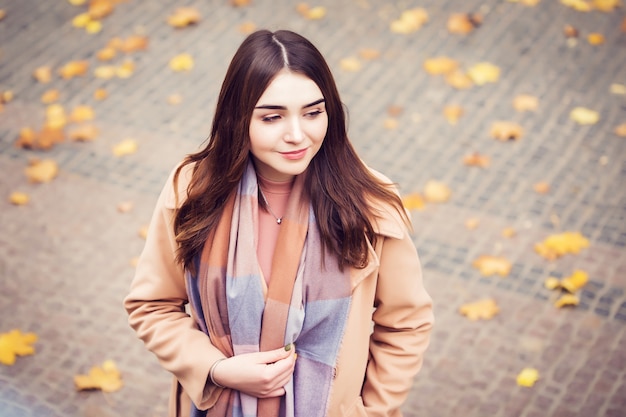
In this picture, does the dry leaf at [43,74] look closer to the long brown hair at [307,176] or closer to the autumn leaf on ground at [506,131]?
the autumn leaf on ground at [506,131]

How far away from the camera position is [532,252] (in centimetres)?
482

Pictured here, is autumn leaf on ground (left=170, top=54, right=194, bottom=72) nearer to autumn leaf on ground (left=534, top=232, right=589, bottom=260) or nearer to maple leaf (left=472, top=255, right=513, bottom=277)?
maple leaf (left=472, top=255, right=513, bottom=277)

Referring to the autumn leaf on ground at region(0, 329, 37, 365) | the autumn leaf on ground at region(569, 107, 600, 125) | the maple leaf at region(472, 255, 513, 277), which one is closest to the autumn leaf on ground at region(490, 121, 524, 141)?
the autumn leaf on ground at region(569, 107, 600, 125)

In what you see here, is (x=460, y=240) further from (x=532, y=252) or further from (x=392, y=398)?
(x=392, y=398)

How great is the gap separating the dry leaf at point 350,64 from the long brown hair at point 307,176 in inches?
153

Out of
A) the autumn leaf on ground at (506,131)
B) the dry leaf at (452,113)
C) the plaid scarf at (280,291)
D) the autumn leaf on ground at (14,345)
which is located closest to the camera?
the plaid scarf at (280,291)

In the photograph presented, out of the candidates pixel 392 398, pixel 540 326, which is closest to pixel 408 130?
pixel 540 326

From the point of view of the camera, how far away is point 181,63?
6.33 m

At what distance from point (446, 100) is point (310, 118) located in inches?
152

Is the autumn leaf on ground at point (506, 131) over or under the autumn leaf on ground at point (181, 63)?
under

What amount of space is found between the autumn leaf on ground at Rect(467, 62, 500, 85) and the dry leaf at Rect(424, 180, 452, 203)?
1.17m

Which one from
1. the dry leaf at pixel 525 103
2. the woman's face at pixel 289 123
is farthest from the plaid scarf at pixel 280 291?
the dry leaf at pixel 525 103

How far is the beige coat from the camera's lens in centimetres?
244

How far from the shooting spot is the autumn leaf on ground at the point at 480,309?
4520mm
